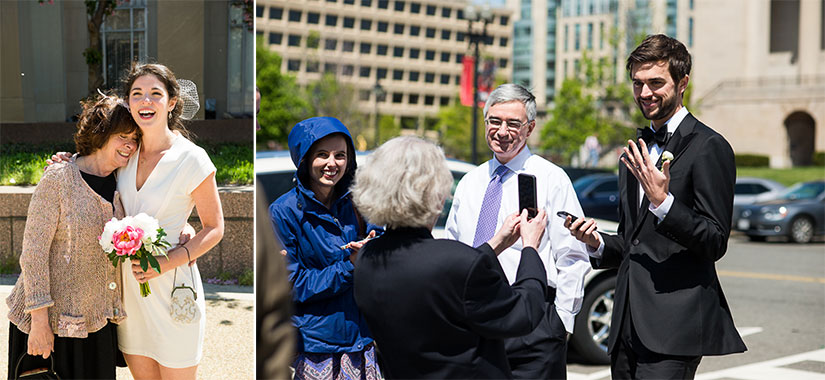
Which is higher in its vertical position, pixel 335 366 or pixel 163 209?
pixel 163 209

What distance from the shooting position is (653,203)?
134 inches

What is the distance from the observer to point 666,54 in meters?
3.64

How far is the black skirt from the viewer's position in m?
3.94

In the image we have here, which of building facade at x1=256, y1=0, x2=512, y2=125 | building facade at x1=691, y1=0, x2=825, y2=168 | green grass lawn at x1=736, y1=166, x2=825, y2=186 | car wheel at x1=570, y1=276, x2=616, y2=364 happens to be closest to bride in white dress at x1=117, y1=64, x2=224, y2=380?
car wheel at x1=570, y1=276, x2=616, y2=364

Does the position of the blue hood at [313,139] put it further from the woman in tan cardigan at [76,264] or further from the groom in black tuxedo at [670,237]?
the groom in black tuxedo at [670,237]

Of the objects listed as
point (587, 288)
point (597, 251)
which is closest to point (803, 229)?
point (587, 288)

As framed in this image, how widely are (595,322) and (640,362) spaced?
12.2 ft

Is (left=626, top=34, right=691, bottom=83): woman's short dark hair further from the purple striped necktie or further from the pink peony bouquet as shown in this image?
the pink peony bouquet

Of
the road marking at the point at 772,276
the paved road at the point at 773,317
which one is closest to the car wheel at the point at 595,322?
the paved road at the point at 773,317

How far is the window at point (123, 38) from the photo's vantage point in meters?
4.50

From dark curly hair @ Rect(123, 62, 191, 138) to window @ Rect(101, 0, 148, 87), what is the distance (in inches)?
14.7

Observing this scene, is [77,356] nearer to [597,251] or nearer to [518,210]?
[518,210]

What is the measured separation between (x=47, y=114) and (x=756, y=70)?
2457 inches

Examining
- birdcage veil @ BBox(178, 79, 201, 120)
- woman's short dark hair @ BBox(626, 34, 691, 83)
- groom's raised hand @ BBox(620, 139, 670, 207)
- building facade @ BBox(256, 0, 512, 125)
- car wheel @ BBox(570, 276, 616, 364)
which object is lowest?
car wheel @ BBox(570, 276, 616, 364)
